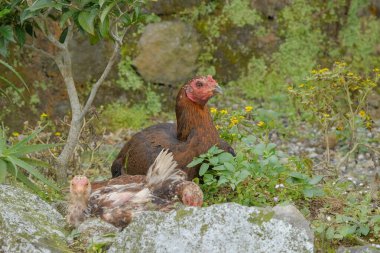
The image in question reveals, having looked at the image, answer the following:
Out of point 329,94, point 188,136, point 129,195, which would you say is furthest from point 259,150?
point 329,94

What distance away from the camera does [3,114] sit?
8422 mm

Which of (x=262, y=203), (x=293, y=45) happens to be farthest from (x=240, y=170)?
(x=293, y=45)

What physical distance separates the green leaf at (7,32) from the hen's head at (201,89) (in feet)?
4.13

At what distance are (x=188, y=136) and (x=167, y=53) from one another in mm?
3301

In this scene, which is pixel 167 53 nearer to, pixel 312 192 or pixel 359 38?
pixel 359 38

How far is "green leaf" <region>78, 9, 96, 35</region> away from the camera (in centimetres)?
560

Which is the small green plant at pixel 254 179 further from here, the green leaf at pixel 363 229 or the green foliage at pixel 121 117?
the green foliage at pixel 121 117

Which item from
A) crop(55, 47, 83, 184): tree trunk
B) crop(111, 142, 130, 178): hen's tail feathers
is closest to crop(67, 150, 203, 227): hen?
crop(111, 142, 130, 178): hen's tail feathers

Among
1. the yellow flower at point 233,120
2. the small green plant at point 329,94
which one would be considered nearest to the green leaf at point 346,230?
the yellow flower at point 233,120

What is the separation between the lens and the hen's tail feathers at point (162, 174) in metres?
5.16

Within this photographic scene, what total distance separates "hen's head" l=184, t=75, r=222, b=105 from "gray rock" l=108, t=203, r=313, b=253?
149 centimetres

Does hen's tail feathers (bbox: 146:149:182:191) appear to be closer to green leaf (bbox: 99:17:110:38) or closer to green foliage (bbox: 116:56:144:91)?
green leaf (bbox: 99:17:110:38)

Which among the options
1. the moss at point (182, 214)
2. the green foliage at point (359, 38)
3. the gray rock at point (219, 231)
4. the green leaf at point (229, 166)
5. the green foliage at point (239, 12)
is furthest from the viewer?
the green foliage at point (359, 38)

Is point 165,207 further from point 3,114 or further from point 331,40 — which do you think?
point 331,40
